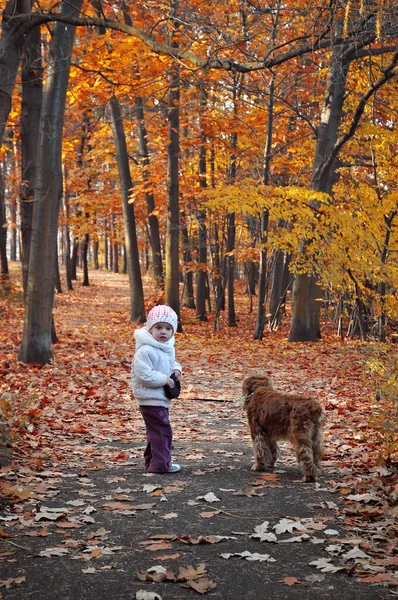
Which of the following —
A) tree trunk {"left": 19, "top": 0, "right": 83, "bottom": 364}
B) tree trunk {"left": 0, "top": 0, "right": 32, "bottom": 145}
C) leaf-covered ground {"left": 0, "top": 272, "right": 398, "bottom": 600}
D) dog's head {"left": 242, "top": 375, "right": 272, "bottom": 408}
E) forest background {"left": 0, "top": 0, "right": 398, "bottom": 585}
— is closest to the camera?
leaf-covered ground {"left": 0, "top": 272, "right": 398, "bottom": 600}

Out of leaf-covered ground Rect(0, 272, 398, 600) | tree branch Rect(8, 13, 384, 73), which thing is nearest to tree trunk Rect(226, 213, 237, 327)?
leaf-covered ground Rect(0, 272, 398, 600)

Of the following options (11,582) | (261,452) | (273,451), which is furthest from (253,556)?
(273,451)

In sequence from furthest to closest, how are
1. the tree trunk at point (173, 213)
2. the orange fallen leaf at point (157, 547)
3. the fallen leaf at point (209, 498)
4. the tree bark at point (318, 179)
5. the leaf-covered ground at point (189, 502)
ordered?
the tree trunk at point (173, 213) → the tree bark at point (318, 179) → the fallen leaf at point (209, 498) → the orange fallen leaf at point (157, 547) → the leaf-covered ground at point (189, 502)

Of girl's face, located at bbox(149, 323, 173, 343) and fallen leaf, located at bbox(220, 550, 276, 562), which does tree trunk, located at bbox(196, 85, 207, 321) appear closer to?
girl's face, located at bbox(149, 323, 173, 343)

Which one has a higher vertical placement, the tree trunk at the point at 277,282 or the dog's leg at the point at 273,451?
the tree trunk at the point at 277,282

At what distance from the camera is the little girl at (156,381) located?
19.4 feet

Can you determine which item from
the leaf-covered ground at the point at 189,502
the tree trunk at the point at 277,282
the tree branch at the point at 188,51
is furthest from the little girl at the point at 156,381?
the tree trunk at the point at 277,282

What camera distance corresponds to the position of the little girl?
5.92 metres

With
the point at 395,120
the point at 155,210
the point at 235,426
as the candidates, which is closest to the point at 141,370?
the point at 235,426

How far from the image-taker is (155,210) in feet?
76.2

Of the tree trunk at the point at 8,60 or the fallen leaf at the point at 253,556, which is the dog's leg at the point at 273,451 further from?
the tree trunk at the point at 8,60

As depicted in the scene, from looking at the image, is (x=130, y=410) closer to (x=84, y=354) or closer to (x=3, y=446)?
(x=3, y=446)

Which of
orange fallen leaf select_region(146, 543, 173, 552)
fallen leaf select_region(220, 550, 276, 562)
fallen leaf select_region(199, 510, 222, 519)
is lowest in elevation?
fallen leaf select_region(199, 510, 222, 519)

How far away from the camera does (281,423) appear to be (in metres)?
5.73
